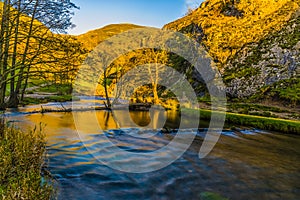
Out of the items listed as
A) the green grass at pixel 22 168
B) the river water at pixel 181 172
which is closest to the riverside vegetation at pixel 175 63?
the green grass at pixel 22 168

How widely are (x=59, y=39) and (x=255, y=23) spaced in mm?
66189

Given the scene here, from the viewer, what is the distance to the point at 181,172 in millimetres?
12406

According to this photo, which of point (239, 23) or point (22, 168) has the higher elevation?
point (239, 23)

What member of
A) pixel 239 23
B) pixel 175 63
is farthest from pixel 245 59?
pixel 175 63

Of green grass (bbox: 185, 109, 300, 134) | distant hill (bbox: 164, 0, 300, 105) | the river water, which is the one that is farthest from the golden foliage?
the river water

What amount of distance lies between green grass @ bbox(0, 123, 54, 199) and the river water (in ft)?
4.95

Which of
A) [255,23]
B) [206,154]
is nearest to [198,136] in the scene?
[206,154]

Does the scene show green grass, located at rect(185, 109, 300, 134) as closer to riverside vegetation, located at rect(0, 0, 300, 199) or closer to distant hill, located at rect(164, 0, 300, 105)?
riverside vegetation, located at rect(0, 0, 300, 199)

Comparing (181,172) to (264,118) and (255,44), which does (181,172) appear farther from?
(255,44)

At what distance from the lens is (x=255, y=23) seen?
65.9 m

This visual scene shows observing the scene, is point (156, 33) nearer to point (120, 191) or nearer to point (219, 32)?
point (219, 32)

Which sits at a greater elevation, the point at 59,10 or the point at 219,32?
the point at 219,32

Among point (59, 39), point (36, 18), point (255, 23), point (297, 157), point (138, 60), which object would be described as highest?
point (255, 23)

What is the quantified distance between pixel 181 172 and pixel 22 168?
756 cm
